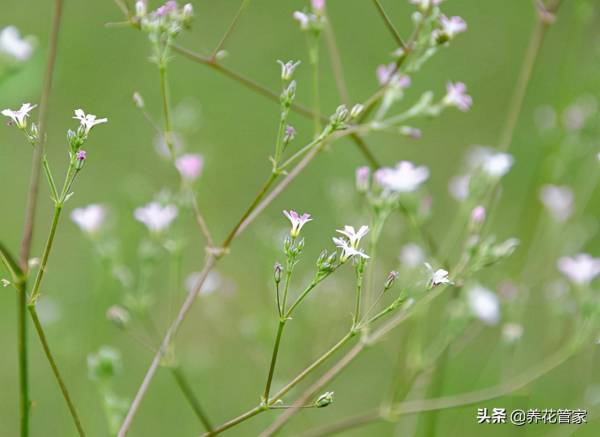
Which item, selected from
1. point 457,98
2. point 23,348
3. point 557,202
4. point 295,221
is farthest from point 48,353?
point 557,202

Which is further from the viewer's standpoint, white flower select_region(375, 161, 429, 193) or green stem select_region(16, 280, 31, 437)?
white flower select_region(375, 161, 429, 193)

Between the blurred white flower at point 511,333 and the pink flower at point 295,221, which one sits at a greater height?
the pink flower at point 295,221

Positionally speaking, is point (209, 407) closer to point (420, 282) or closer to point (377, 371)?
point (377, 371)

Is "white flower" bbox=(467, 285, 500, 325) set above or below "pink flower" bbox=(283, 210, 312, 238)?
below

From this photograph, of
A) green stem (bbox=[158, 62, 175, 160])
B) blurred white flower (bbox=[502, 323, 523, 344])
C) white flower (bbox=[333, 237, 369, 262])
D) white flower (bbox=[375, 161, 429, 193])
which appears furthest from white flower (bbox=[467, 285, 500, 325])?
green stem (bbox=[158, 62, 175, 160])

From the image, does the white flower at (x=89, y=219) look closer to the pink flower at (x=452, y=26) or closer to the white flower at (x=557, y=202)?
the pink flower at (x=452, y=26)

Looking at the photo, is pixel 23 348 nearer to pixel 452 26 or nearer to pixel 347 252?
pixel 347 252

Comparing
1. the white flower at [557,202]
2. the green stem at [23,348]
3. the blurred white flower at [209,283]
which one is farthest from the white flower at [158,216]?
the white flower at [557,202]

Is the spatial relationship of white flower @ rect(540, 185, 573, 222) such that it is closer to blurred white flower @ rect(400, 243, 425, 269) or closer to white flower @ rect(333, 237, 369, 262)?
blurred white flower @ rect(400, 243, 425, 269)

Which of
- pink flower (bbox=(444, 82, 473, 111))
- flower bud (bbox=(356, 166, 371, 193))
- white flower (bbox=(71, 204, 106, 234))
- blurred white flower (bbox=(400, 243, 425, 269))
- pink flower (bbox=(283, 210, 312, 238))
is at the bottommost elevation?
blurred white flower (bbox=(400, 243, 425, 269))
